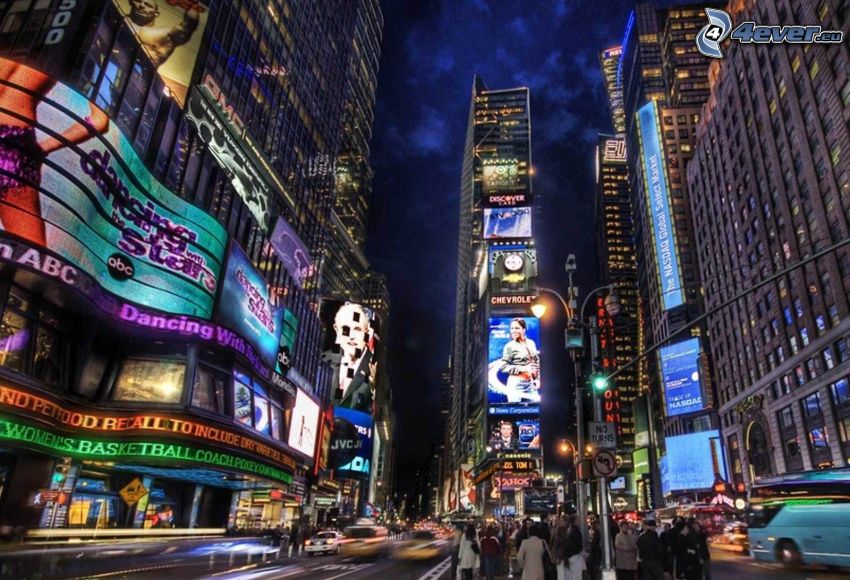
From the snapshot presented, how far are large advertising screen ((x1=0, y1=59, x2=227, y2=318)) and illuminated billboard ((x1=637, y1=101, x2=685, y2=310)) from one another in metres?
91.2

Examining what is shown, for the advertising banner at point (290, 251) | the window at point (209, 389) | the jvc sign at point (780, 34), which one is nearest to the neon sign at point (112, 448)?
the window at point (209, 389)

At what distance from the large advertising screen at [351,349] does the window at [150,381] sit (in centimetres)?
4489

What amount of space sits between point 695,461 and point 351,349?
63985 mm

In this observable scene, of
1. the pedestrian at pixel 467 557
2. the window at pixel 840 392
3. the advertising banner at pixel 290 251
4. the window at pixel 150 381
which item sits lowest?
the pedestrian at pixel 467 557

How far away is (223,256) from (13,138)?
14.9 metres

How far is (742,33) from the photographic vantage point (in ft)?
216

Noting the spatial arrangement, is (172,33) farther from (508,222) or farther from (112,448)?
(508,222)

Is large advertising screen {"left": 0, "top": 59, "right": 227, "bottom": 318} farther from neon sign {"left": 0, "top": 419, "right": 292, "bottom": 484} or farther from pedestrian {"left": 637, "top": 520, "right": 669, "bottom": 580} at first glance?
pedestrian {"left": 637, "top": 520, "right": 669, "bottom": 580}

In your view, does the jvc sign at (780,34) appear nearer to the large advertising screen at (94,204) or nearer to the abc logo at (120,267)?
the large advertising screen at (94,204)

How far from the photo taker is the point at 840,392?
50.2 metres

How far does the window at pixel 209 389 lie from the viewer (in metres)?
30.7

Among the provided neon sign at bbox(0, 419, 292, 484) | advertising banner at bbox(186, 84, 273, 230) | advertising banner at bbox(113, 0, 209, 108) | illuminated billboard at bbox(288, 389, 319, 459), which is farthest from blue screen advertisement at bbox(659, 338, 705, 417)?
advertising banner at bbox(113, 0, 209, 108)

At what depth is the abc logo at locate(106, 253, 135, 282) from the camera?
27514 mm

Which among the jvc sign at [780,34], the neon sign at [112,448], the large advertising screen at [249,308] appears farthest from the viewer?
the jvc sign at [780,34]
